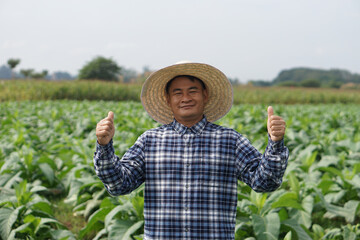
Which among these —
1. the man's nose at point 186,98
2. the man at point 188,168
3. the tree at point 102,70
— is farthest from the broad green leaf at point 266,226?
the tree at point 102,70

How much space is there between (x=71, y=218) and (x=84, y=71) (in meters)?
57.5

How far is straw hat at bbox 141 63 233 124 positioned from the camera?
5.63ft

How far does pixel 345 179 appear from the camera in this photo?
12.0 ft

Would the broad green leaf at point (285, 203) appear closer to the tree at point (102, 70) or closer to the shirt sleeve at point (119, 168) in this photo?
the shirt sleeve at point (119, 168)

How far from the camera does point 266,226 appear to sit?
2.66 m

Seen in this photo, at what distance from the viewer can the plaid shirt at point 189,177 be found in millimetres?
1521

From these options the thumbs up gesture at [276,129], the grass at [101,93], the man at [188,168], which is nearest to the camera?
the thumbs up gesture at [276,129]

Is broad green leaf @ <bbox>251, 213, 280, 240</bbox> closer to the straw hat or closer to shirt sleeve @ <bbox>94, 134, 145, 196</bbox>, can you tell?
the straw hat

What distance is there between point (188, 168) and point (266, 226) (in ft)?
4.52

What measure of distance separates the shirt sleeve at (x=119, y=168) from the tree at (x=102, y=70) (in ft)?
170

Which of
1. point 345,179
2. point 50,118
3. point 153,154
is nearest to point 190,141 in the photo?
point 153,154

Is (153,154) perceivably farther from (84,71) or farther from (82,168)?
(84,71)

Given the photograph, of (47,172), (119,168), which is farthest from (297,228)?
(47,172)

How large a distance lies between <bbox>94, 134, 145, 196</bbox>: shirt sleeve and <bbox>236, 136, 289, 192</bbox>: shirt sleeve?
0.46 m
